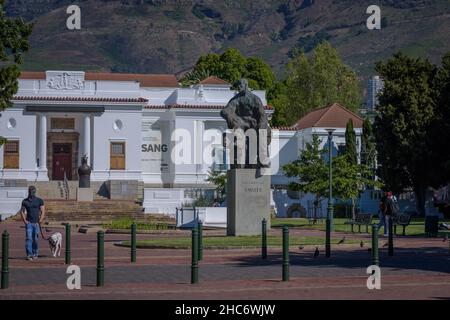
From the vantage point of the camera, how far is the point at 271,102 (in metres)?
106

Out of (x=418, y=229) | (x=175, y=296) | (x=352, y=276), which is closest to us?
(x=175, y=296)

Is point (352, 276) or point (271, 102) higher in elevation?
point (271, 102)

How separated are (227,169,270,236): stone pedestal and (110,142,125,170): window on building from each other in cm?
3703

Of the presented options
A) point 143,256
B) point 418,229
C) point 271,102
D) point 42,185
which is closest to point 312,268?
point 143,256

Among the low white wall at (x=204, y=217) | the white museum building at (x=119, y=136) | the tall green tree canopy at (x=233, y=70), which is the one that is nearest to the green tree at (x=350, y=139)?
the white museum building at (x=119, y=136)

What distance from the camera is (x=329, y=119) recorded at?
8275 cm

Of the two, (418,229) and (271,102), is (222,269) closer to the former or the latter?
(418,229)

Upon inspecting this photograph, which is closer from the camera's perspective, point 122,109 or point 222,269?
point 222,269

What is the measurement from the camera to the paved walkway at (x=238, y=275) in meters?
21.4

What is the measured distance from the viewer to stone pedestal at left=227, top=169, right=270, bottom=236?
38562 mm

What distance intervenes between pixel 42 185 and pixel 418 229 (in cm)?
2902

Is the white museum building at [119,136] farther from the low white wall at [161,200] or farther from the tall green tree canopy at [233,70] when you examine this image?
the tall green tree canopy at [233,70]

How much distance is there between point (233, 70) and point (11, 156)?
3422 cm

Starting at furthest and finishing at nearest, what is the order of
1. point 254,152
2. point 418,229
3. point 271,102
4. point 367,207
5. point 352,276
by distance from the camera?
Answer: 1. point 271,102
2. point 367,207
3. point 418,229
4. point 254,152
5. point 352,276
